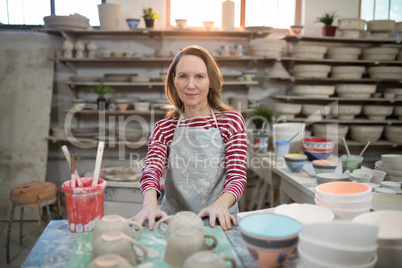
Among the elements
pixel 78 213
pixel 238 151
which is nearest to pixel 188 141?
pixel 238 151

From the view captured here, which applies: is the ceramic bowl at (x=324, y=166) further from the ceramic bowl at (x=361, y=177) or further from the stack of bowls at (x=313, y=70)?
the stack of bowls at (x=313, y=70)

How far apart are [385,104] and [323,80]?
0.98 meters

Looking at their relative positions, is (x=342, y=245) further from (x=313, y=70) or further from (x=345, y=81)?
(x=345, y=81)

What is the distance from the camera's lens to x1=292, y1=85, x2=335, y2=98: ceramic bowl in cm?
439

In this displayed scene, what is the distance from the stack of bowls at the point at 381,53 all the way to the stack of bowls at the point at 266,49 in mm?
1201

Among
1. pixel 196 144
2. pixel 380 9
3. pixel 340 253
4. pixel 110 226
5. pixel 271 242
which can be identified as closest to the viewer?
pixel 340 253

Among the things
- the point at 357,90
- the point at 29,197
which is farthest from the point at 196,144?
the point at 357,90

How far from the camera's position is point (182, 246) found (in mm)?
1067

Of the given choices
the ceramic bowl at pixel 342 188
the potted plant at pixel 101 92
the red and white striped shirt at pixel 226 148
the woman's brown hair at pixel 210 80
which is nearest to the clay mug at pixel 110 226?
the red and white striped shirt at pixel 226 148

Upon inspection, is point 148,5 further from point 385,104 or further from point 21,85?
point 385,104

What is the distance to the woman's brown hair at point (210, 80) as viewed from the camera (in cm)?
189

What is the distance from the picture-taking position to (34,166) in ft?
14.4

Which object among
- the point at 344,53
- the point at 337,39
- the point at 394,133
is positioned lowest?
the point at 394,133

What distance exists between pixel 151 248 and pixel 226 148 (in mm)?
875
